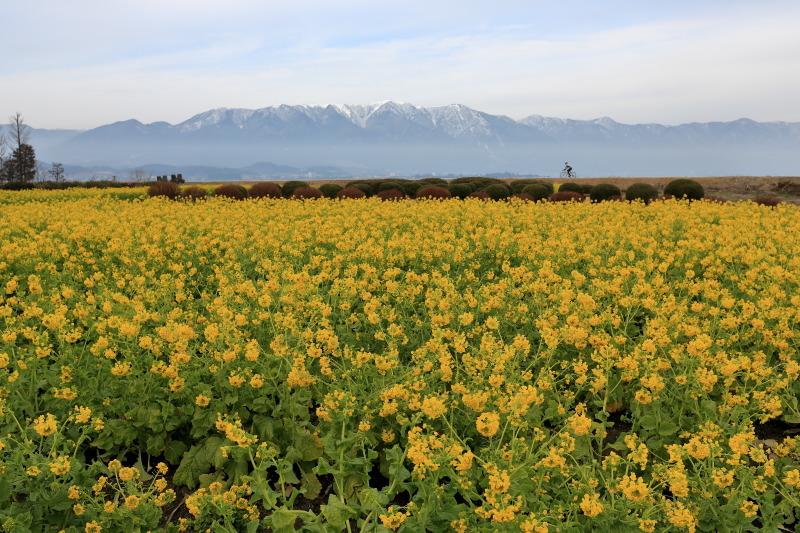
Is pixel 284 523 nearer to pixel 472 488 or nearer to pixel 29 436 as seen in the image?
pixel 472 488

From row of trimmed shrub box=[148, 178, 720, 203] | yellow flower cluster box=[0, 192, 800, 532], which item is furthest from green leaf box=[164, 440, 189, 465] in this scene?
row of trimmed shrub box=[148, 178, 720, 203]

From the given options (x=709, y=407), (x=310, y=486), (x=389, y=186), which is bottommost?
(x=310, y=486)

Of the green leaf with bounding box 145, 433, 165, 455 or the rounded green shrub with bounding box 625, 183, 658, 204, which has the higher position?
the rounded green shrub with bounding box 625, 183, 658, 204

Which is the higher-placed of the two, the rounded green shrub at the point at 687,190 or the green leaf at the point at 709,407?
the rounded green shrub at the point at 687,190

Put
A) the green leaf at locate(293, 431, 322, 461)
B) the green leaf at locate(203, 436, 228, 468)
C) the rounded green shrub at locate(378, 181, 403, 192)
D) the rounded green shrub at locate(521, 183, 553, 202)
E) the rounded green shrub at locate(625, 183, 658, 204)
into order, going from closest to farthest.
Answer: the green leaf at locate(203, 436, 228, 468) < the green leaf at locate(293, 431, 322, 461) < the rounded green shrub at locate(625, 183, 658, 204) < the rounded green shrub at locate(521, 183, 553, 202) < the rounded green shrub at locate(378, 181, 403, 192)

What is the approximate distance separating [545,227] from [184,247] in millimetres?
6926

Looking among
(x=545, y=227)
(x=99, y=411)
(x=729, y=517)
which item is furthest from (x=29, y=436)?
(x=545, y=227)

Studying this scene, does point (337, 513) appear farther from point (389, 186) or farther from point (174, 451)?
point (389, 186)

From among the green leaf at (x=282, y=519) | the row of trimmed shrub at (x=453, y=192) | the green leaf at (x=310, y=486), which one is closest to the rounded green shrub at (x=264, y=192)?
the row of trimmed shrub at (x=453, y=192)

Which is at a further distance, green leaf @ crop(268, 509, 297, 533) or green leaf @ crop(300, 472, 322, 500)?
green leaf @ crop(300, 472, 322, 500)

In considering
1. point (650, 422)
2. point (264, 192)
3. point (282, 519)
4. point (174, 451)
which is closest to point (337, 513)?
point (282, 519)

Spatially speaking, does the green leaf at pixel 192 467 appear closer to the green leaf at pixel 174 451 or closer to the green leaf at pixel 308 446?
the green leaf at pixel 174 451

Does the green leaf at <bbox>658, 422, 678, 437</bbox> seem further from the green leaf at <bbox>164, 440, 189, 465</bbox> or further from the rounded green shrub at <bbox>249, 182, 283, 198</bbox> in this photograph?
the rounded green shrub at <bbox>249, 182, 283, 198</bbox>

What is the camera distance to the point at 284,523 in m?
2.72
